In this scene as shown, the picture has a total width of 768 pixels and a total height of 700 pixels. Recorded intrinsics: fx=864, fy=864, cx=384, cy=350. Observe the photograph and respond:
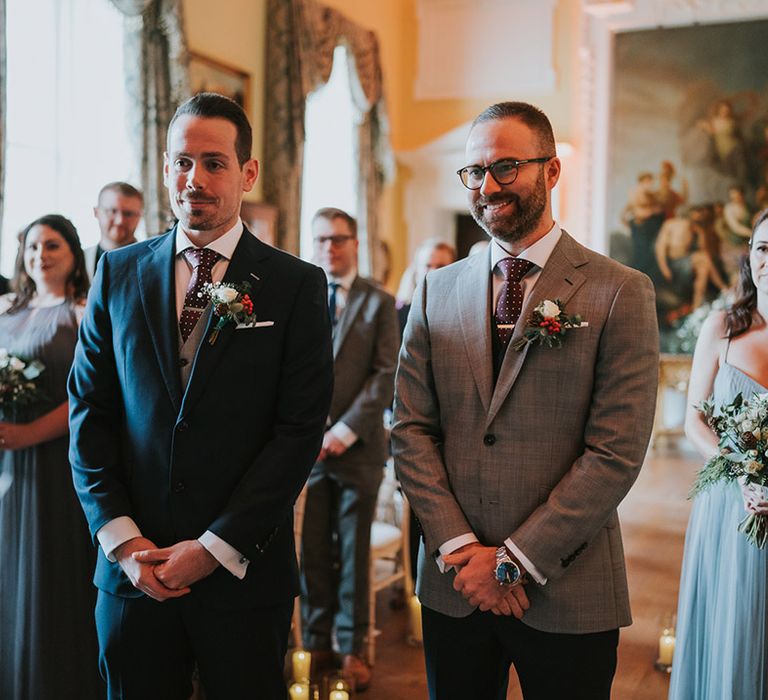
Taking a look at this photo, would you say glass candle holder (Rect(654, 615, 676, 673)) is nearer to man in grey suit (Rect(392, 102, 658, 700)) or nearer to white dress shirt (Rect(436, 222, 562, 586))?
man in grey suit (Rect(392, 102, 658, 700))

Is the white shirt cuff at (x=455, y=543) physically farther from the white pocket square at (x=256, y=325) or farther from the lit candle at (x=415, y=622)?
the lit candle at (x=415, y=622)

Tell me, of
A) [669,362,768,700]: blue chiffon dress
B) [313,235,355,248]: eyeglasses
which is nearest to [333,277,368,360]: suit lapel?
[313,235,355,248]: eyeglasses

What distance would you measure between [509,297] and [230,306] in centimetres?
73

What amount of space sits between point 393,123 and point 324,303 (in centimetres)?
990

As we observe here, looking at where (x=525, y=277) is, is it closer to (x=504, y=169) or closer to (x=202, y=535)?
(x=504, y=169)

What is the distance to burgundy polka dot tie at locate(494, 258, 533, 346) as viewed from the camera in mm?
2285

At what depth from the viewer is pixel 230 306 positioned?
220cm

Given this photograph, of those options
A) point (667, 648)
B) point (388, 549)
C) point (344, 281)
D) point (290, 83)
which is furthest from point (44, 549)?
point (290, 83)

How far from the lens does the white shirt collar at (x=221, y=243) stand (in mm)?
2342

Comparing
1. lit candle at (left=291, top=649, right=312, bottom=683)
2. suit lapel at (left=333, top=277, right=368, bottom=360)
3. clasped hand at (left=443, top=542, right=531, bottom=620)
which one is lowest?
lit candle at (left=291, top=649, right=312, bottom=683)

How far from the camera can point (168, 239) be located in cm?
239

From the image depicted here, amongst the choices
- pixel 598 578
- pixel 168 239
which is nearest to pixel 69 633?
pixel 168 239

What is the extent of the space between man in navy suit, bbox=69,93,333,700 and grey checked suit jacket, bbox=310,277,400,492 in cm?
184

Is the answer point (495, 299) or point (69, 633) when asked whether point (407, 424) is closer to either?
point (495, 299)
